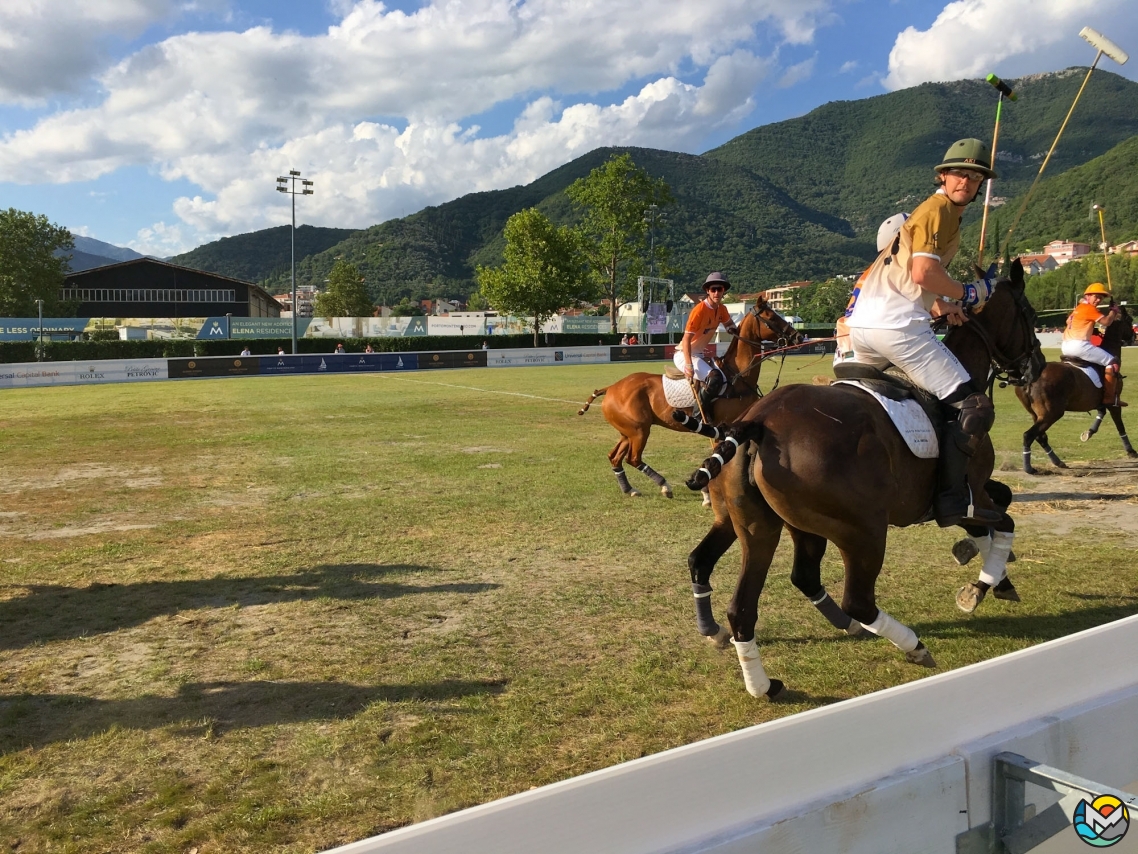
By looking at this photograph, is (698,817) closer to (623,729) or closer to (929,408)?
(623,729)

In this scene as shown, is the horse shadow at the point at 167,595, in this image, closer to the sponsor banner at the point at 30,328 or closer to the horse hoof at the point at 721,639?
the horse hoof at the point at 721,639

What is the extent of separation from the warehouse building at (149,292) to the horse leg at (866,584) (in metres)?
87.4

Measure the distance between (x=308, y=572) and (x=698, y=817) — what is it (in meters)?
5.92

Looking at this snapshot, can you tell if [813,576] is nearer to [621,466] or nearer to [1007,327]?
[1007,327]

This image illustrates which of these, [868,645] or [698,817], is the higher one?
[698,817]

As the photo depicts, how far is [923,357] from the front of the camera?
5.03 m

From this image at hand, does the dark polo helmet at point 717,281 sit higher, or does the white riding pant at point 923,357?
the dark polo helmet at point 717,281

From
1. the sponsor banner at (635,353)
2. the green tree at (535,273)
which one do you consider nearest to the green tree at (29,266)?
the green tree at (535,273)

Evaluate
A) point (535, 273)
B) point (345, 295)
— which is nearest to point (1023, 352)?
point (535, 273)

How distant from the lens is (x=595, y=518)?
9.31 m

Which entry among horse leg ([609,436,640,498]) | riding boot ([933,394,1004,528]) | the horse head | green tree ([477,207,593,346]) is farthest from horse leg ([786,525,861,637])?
green tree ([477,207,593,346])

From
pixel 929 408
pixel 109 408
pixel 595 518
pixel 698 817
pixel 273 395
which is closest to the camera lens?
pixel 698 817

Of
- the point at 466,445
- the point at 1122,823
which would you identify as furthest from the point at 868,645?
the point at 466,445

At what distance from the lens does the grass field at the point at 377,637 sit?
12.1 feet
